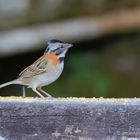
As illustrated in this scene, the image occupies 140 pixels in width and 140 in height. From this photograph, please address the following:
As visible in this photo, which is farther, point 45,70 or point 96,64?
point 96,64

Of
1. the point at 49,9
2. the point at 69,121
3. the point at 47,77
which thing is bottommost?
the point at 69,121

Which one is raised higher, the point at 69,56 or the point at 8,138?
the point at 69,56

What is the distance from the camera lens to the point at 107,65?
31.3 feet

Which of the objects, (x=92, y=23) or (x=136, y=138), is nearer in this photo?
(x=136, y=138)

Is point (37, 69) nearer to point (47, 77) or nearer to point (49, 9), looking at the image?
point (47, 77)

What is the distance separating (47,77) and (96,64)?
13.8 feet

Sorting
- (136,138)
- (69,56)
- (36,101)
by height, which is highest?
(69,56)

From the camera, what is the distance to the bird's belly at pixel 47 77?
520 centimetres

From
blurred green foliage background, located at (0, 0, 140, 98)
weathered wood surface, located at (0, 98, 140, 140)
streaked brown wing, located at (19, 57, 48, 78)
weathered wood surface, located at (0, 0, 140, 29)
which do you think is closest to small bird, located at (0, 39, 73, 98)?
streaked brown wing, located at (19, 57, 48, 78)

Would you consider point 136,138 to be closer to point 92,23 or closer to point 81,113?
point 81,113

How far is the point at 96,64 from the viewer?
941 centimetres

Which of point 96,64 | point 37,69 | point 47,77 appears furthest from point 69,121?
point 96,64

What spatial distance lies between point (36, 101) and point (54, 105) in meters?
0.11

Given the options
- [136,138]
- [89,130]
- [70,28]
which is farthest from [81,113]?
[70,28]
